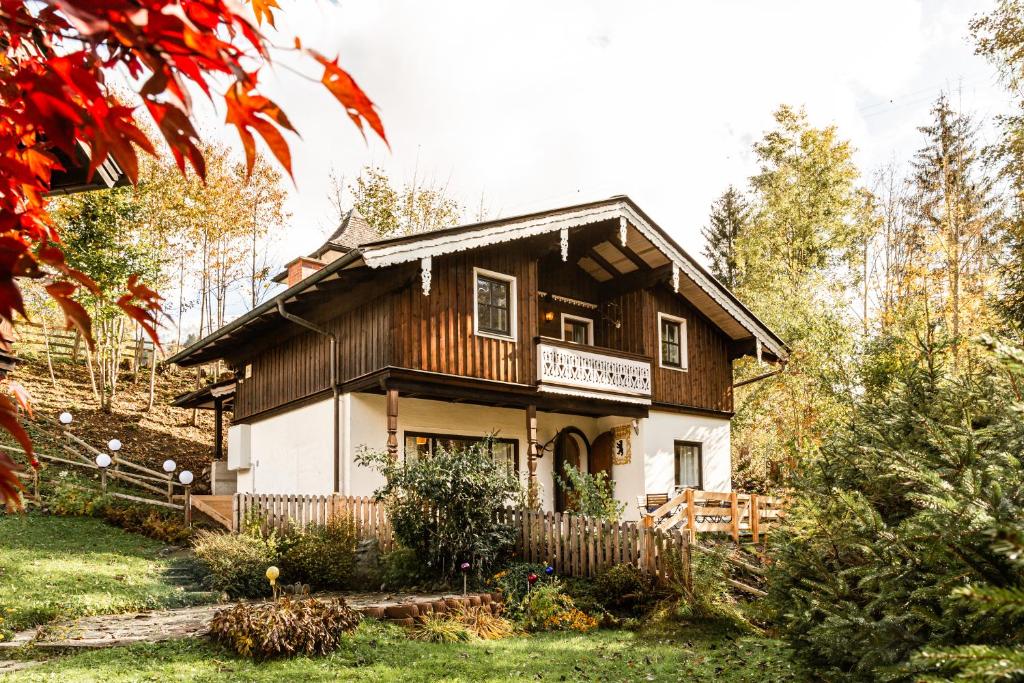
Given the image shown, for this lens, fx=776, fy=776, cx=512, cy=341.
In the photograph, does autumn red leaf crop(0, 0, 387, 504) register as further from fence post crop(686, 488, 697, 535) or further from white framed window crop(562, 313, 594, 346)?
white framed window crop(562, 313, 594, 346)

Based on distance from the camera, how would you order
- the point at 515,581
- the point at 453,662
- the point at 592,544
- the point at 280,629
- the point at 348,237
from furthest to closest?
the point at 348,237, the point at 592,544, the point at 515,581, the point at 453,662, the point at 280,629

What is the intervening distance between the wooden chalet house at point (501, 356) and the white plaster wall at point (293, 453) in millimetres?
57

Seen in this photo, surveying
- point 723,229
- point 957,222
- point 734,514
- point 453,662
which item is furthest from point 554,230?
point 723,229

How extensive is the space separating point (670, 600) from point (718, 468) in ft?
40.4

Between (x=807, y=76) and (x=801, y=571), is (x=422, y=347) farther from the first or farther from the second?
(x=807, y=76)

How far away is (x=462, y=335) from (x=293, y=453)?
16.8ft

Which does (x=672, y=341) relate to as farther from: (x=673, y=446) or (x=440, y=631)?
(x=440, y=631)

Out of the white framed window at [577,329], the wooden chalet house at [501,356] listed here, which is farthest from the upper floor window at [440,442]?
the white framed window at [577,329]

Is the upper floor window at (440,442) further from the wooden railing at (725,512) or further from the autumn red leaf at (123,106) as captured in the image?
the autumn red leaf at (123,106)

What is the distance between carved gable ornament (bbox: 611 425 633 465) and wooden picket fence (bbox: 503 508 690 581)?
799cm

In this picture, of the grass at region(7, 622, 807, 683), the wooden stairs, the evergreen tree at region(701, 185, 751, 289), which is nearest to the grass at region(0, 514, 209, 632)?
the wooden stairs

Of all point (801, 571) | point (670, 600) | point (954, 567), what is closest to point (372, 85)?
point (954, 567)

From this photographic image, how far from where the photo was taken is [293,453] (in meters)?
17.8

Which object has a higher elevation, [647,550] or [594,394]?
[594,394]
